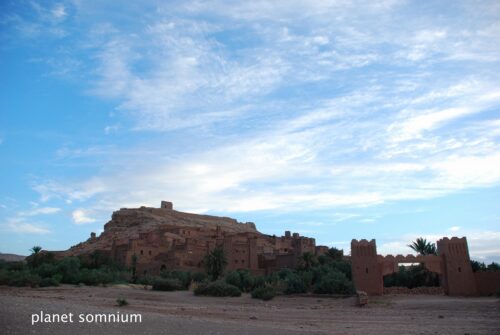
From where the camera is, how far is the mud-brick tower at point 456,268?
26.4m

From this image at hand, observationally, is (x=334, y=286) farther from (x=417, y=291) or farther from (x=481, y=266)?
(x=481, y=266)

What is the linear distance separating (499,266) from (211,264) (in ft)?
Answer: 82.5

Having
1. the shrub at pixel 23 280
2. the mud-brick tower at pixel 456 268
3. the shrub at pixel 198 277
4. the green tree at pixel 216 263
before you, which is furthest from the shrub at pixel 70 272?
the mud-brick tower at pixel 456 268

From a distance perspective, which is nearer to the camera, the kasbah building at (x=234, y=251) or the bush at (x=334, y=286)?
the kasbah building at (x=234, y=251)

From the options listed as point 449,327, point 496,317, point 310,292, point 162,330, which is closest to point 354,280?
point 310,292

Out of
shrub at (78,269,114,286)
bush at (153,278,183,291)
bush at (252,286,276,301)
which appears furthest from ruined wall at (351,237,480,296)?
shrub at (78,269,114,286)

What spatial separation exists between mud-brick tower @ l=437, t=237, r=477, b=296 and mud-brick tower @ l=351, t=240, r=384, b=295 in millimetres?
3890

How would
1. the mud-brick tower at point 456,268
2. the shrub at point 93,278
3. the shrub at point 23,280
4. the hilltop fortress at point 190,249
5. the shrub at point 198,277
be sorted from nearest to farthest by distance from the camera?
the mud-brick tower at point 456,268
the shrub at point 23,280
the shrub at point 93,278
the shrub at point 198,277
the hilltop fortress at point 190,249

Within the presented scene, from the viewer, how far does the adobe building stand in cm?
2645

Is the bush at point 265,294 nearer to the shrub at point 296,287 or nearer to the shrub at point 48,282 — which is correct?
the shrub at point 296,287

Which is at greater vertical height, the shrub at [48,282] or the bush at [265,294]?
the shrub at [48,282]

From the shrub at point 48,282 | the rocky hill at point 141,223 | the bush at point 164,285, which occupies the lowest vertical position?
the bush at point 164,285

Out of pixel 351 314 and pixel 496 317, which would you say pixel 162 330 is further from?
pixel 496 317

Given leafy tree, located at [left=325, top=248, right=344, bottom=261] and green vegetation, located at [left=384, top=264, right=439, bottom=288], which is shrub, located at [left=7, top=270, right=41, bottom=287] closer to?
green vegetation, located at [left=384, top=264, right=439, bottom=288]
